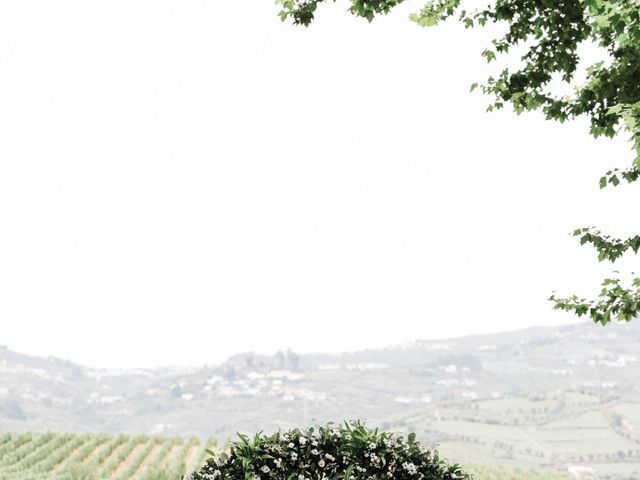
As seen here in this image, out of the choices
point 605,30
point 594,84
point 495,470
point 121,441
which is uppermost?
point 605,30

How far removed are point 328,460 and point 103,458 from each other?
19.2 meters

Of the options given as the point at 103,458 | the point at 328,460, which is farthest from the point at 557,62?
the point at 103,458

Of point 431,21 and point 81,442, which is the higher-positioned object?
point 431,21

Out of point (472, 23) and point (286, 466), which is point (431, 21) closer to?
point (472, 23)

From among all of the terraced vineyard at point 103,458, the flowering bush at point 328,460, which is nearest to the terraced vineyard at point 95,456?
the terraced vineyard at point 103,458

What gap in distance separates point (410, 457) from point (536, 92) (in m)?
7.35

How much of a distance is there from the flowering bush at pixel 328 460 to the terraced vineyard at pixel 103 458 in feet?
40.7

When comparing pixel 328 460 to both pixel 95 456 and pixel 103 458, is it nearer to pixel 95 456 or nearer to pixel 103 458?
pixel 103 458

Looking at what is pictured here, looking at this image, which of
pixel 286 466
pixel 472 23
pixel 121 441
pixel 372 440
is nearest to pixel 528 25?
pixel 472 23

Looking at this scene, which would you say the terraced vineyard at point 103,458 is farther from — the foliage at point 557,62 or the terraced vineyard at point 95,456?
the foliage at point 557,62

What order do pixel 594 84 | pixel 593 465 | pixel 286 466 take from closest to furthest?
pixel 286 466 → pixel 594 84 → pixel 593 465

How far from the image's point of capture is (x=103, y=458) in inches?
1000

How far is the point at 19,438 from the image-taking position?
27.5 m

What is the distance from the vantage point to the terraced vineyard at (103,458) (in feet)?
71.4
